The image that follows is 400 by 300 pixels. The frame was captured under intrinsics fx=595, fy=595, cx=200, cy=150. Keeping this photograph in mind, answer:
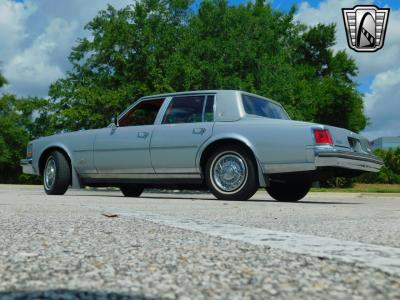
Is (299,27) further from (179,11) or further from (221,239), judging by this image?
(221,239)

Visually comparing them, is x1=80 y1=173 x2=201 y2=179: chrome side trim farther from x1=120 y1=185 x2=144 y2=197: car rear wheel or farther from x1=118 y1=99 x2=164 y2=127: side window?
x1=120 y1=185 x2=144 y2=197: car rear wheel

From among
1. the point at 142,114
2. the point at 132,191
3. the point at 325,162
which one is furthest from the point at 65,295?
the point at 132,191

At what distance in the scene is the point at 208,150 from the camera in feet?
27.7

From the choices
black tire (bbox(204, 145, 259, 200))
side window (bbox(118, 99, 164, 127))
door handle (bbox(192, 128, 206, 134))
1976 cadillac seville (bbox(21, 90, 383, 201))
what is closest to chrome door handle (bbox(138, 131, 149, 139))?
1976 cadillac seville (bbox(21, 90, 383, 201))

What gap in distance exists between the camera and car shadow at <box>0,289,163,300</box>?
1964mm

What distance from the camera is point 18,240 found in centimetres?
336

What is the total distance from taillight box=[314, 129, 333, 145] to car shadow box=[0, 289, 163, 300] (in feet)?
19.6

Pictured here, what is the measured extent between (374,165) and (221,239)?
5.70 meters

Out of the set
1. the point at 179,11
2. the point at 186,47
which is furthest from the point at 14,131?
the point at 186,47

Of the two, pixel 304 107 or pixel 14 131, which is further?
pixel 14 131

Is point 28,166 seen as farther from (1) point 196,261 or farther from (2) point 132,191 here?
(1) point 196,261

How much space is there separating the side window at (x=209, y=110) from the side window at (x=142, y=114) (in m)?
0.87

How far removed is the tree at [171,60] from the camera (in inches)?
779

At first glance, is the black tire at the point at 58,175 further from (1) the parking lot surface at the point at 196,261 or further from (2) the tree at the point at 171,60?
(2) the tree at the point at 171,60
